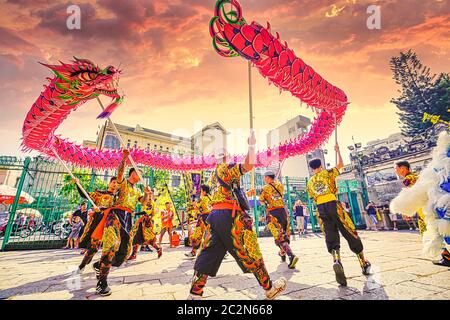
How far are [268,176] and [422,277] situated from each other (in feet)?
10.1

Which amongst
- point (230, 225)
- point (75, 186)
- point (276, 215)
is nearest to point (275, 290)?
point (230, 225)

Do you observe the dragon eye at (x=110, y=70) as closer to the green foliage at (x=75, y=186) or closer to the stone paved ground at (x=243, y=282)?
the stone paved ground at (x=243, y=282)

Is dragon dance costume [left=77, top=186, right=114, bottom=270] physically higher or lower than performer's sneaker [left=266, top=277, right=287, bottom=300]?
higher

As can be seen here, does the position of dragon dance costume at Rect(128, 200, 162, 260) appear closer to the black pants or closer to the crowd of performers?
the crowd of performers

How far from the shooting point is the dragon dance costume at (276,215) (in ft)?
15.8

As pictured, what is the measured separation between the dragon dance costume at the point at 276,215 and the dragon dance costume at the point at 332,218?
1199mm

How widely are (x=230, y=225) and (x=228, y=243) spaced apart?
0.65 feet

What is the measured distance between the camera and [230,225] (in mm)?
2549

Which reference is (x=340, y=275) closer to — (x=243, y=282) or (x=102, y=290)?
(x=243, y=282)

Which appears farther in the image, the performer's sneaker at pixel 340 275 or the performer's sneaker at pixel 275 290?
the performer's sneaker at pixel 340 275

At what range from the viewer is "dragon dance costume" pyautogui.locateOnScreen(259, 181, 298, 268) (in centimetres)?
483

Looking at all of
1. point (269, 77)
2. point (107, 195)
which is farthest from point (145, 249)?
point (269, 77)

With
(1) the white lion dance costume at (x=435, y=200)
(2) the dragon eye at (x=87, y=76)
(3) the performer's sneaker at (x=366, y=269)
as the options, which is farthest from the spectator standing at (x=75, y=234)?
(1) the white lion dance costume at (x=435, y=200)

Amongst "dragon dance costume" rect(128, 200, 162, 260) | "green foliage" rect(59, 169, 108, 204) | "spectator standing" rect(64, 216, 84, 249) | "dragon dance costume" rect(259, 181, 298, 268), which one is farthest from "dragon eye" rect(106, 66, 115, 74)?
"spectator standing" rect(64, 216, 84, 249)
